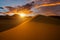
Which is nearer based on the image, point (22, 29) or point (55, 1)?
point (55, 1)

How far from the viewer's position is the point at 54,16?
1.12m

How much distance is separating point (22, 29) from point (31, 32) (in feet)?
0.31

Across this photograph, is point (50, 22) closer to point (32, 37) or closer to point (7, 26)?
point (32, 37)

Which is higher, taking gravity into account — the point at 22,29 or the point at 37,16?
the point at 37,16

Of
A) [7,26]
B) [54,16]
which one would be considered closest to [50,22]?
[54,16]

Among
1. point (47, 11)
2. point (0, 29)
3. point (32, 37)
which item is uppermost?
point (47, 11)

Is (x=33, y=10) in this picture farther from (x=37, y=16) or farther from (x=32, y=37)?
(x=32, y=37)

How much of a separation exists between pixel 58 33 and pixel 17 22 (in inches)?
16.2

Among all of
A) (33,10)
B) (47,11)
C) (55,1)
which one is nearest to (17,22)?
(33,10)

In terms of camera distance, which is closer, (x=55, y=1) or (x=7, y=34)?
(x=55, y=1)

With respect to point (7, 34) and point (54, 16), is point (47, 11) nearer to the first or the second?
point (54, 16)

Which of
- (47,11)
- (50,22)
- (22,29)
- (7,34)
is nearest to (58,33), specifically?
(50,22)

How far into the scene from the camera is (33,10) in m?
1.14

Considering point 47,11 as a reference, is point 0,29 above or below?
below
